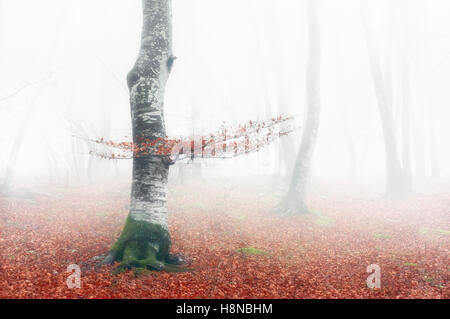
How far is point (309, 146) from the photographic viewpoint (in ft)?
43.4

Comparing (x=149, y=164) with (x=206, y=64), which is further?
(x=206, y=64)

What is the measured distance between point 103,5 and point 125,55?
13.0ft

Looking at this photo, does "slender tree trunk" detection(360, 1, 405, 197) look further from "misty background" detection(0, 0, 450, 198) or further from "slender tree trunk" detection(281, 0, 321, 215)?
"slender tree trunk" detection(281, 0, 321, 215)

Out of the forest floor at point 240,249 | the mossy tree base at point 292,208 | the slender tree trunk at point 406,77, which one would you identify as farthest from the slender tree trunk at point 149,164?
the slender tree trunk at point 406,77

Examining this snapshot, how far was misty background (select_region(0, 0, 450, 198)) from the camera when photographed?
1925 cm

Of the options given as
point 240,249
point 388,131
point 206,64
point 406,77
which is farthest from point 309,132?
point 206,64

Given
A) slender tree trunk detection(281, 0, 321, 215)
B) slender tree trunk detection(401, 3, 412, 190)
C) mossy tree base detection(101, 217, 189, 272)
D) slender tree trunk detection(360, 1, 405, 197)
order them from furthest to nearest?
slender tree trunk detection(401, 3, 412, 190) → slender tree trunk detection(360, 1, 405, 197) → slender tree trunk detection(281, 0, 321, 215) → mossy tree base detection(101, 217, 189, 272)

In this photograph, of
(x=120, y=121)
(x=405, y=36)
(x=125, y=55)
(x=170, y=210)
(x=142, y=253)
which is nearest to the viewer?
(x=142, y=253)

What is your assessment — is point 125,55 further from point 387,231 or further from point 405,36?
point 387,231

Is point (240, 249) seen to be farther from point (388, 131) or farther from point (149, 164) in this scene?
point (388, 131)

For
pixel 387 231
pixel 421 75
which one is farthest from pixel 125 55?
pixel 421 75

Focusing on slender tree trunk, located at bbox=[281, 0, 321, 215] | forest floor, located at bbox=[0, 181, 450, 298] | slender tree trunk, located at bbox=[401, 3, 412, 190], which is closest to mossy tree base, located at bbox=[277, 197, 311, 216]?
slender tree trunk, located at bbox=[281, 0, 321, 215]

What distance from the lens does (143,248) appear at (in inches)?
242

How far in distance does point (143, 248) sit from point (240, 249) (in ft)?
9.19
